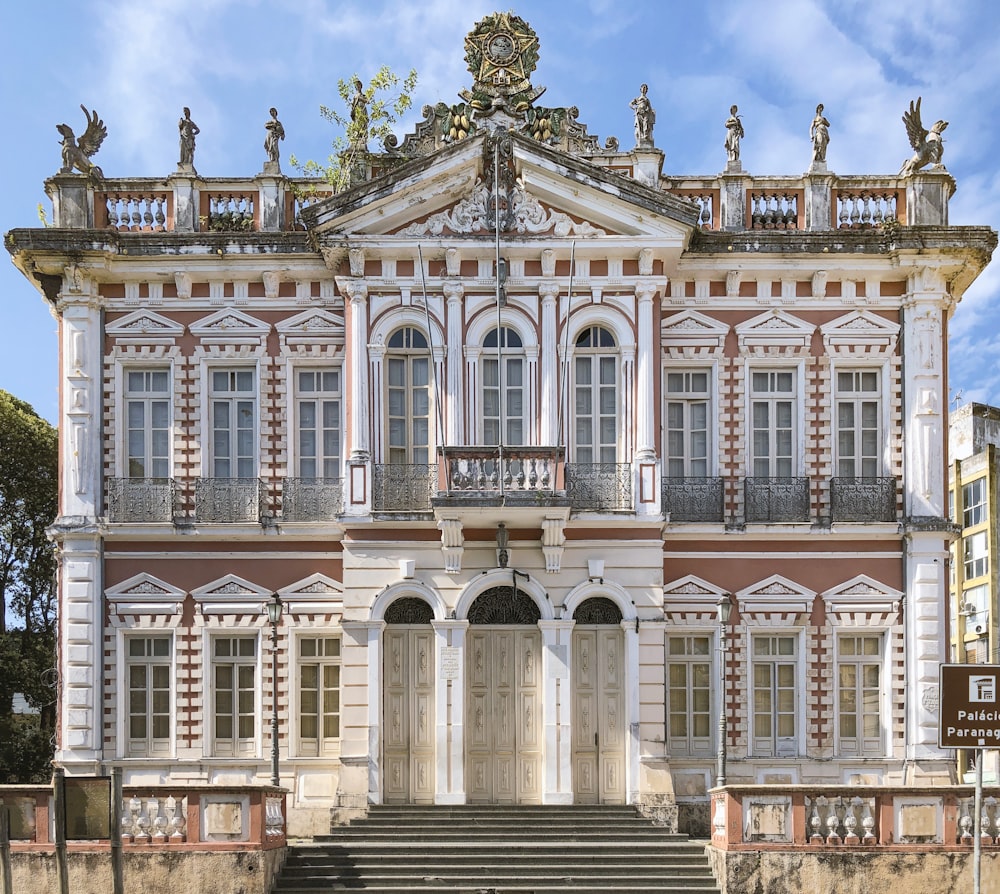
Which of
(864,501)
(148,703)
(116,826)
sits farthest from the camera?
(864,501)

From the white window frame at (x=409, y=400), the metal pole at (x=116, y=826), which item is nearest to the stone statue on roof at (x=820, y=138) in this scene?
the white window frame at (x=409, y=400)

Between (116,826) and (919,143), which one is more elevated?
(919,143)

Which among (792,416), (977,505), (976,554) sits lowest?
(976,554)

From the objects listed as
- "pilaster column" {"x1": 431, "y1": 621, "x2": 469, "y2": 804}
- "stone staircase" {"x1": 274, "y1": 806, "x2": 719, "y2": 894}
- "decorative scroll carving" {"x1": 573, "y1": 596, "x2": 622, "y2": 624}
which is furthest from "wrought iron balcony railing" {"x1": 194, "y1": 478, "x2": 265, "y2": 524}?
"decorative scroll carving" {"x1": 573, "y1": 596, "x2": 622, "y2": 624}

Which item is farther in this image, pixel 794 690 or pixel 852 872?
pixel 794 690

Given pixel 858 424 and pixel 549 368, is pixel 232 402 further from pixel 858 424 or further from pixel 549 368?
pixel 858 424

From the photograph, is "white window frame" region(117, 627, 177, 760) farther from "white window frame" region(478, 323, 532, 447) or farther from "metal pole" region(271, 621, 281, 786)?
"white window frame" region(478, 323, 532, 447)

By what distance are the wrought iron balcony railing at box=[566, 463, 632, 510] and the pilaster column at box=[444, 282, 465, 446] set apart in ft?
6.23

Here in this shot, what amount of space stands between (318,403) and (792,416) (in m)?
7.61

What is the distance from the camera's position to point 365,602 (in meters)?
21.2

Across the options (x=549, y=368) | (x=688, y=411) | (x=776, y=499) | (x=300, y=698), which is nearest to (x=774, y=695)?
(x=776, y=499)

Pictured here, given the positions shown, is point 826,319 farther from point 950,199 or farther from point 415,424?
point 415,424

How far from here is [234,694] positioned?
2203cm

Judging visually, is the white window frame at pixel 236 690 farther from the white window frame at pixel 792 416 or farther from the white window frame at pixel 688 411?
the white window frame at pixel 792 416
